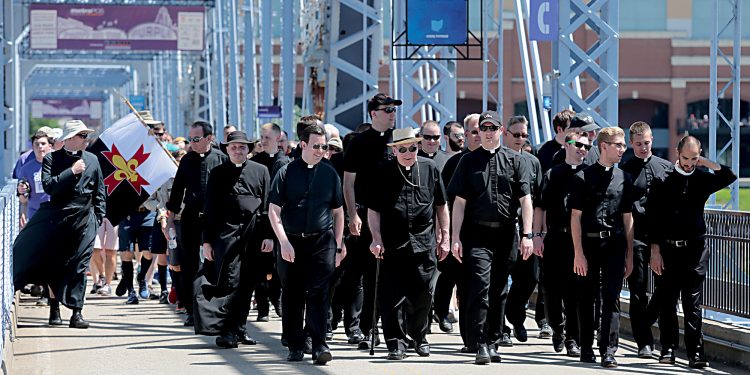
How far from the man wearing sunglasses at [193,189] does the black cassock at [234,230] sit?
1350mm

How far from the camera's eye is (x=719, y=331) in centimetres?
1215

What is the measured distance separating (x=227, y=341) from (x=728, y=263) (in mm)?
4280

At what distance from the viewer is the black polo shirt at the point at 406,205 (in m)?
11.9

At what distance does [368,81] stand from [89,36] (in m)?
31.2

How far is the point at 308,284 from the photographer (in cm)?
1170

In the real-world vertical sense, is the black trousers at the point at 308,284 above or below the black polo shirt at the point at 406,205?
below

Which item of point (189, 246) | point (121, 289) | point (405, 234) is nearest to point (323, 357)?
point (405, 234)

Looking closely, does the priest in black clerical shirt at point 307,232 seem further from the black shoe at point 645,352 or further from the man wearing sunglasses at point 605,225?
the black shoe at point 645,352

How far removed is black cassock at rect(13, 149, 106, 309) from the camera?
1453cm

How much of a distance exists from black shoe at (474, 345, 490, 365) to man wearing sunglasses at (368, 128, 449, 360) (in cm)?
66

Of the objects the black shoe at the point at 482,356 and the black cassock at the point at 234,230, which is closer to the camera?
the black shoe at the point at 482,356

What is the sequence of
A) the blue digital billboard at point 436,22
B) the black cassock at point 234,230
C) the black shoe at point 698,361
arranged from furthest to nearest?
the blue digital billboard at point 436,22, the black cassock at point 234,230, the black shoe at point 698,361

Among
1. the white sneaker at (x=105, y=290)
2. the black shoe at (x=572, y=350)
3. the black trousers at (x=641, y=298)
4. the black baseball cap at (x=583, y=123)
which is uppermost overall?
the black baseball cap at (x=583, y=123)

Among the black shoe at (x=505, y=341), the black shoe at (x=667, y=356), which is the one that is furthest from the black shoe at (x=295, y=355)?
the black shoe at (x=667, y=356)
